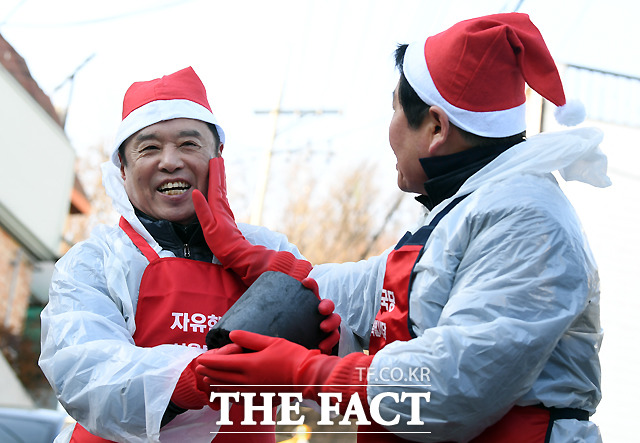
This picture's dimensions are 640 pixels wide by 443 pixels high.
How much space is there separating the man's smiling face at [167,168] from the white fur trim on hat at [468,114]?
33.6 inches

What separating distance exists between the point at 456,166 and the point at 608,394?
646cm

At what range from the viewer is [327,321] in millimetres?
2244

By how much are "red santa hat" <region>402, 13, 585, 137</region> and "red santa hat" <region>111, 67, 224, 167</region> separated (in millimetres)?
939

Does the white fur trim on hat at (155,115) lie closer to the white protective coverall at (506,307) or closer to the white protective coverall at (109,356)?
the white protective coverall at (109,356)

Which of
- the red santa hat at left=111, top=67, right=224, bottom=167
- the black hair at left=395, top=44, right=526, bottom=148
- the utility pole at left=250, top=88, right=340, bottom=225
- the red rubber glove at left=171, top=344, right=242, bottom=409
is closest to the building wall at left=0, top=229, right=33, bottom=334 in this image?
the utility pole at left=250, top=88, right=340, bottom=225

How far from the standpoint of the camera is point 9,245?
1236 centimetres

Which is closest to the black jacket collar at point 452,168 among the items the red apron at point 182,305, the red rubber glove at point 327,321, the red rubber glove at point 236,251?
the red rubber glove at point 327,321

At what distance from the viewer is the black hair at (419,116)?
213 cm

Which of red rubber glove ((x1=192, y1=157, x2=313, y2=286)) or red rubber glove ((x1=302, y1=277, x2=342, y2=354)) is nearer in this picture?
red rubber glove ((x1=302, y1=277, x2=342, y2=354))

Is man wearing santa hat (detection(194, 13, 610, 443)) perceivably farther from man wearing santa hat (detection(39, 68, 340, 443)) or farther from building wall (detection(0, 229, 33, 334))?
building wall (detection(0, 229, 33, 334))

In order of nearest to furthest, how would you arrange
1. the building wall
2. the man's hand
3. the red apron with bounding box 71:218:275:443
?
the man's hand, the red apron with bounding box 71:218:275:443, the building wall

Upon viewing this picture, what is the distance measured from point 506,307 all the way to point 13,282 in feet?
41.5

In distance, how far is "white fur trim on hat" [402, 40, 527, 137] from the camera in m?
2.10

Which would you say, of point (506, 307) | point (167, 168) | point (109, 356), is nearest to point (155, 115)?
point (167, 168)
